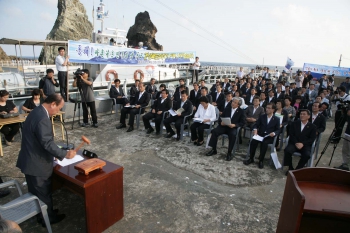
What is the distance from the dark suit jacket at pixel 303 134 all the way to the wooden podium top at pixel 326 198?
283 centimetres

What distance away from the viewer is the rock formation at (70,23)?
38.4m

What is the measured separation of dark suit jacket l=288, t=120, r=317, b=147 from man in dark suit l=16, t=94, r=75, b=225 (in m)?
4.43

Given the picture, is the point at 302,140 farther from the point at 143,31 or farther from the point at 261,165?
the point at 143,31

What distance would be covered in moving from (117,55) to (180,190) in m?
7.45

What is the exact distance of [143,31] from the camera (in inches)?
1949

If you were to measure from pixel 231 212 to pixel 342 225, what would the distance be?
174 cm

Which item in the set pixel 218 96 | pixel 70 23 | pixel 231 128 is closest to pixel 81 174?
pixel 231 128

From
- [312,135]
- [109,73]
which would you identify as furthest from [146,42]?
[312,135]

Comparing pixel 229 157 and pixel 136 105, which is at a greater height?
pixel 136 105

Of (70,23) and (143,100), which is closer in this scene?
(143,100)

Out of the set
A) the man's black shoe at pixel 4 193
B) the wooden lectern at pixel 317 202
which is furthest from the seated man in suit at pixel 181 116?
the wooden lectern at pixel 317 202

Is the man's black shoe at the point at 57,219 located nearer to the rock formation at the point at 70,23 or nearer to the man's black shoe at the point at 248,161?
the man's black shoe at the point at 248,161

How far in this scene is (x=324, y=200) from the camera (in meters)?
1.85

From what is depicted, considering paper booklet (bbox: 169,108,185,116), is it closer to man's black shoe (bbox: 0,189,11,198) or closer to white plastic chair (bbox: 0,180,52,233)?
man's black shoe (bbox: 0,189,11,198)
